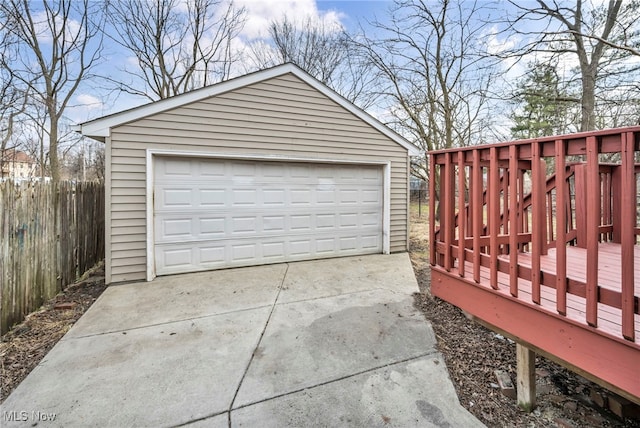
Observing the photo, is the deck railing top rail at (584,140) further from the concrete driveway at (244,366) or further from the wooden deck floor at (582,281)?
the concrete driveway at (244,366)

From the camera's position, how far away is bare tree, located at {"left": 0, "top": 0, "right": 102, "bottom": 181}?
27.4ft

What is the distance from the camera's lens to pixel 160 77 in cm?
1133

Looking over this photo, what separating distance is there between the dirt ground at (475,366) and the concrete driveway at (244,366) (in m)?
0.13

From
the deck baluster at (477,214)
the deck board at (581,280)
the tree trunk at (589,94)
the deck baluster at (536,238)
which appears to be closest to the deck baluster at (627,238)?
the deck board at (581,280)

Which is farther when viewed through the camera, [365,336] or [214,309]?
[214,309]

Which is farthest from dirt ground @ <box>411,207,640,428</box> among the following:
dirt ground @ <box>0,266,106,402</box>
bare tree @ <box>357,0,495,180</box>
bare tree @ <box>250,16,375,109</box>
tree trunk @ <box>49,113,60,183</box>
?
tree trunk @ <box>49,113,60,183</box>

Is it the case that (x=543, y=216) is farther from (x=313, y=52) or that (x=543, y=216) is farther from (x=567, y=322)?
(x=313, y=52)

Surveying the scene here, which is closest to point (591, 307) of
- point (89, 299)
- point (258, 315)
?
point (258, 315)

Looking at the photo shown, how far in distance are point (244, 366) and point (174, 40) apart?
41.8 feet

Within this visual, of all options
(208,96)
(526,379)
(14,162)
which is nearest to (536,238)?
(526,379)

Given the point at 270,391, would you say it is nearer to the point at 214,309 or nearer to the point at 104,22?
the point at 214,309

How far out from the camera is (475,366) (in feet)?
8.27

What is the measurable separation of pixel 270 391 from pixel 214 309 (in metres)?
1.74

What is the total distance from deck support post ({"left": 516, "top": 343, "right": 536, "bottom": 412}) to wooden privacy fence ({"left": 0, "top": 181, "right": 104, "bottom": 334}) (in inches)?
187
